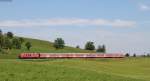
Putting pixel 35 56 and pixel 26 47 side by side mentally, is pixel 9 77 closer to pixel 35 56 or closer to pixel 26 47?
pixel 35 56

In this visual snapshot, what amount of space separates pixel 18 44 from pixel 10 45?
9885 mm

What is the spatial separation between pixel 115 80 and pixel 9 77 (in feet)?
34.5

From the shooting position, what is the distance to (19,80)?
93.9ft

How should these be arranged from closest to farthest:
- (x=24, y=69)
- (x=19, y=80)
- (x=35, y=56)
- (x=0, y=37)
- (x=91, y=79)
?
(x=19, y=80) < (x=91, y=79) < (x=24, y=69) < (x=35, y=56) < (x=0, y=37)

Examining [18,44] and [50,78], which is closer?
[50,78]

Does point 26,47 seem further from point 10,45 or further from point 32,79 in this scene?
point 32,79

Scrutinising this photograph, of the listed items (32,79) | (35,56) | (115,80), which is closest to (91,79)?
(115,80)

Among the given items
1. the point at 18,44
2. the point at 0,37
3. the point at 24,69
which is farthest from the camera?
the point at 18,44

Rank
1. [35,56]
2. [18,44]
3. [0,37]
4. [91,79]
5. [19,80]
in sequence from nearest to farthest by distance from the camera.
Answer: [19,80], [91,79], [35,56], [0,37], [18,44]

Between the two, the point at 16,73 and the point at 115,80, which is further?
the point at 115,80

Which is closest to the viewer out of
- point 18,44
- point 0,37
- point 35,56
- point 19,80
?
point 19,80

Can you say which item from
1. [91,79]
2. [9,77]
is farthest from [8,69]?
[91,79]

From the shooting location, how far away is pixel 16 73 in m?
32.5

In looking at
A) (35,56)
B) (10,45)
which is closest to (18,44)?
(10,45)
